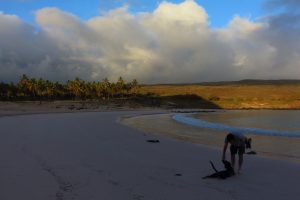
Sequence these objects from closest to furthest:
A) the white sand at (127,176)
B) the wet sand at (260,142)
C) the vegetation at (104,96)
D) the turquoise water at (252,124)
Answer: the white sand at (127,176) < the wet sand at (260,142) < the turquoise water at (252,124) < the vegetation at (104,96)

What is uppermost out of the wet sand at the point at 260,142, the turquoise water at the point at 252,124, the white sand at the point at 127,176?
the white sand at the point at 127,176

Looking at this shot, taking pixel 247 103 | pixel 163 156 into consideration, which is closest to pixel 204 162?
pixel 163 156

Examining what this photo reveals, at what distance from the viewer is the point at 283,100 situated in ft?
489

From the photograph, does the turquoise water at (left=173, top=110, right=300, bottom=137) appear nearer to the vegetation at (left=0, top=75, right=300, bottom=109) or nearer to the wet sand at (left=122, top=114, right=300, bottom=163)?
the wet sand at (left=122, top=114, right=300, bottom=163)

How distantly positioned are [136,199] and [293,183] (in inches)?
205

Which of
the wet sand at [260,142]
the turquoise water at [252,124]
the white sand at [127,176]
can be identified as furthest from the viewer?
the turquoise water at [252,124]

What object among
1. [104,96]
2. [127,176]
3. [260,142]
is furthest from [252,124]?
[104,96]

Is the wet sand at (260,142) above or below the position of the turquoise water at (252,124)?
above

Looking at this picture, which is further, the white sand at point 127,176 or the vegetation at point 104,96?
the vegetation at point 104,96

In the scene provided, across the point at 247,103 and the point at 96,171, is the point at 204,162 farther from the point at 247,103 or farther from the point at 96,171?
the point at 247,103

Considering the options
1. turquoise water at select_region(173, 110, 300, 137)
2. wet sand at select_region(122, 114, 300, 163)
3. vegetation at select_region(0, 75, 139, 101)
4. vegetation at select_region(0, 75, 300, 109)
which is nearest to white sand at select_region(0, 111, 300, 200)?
wet sand at select_region(122, 114, 300, 163)

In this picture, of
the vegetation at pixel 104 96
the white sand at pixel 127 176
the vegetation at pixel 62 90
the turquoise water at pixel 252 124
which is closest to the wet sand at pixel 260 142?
the turquoise water at pixel 252 124

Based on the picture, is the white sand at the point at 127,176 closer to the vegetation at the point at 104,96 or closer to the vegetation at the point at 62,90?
the vegetation at the point at 104,96

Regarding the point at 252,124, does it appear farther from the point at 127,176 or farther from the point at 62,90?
the point at 62,90
